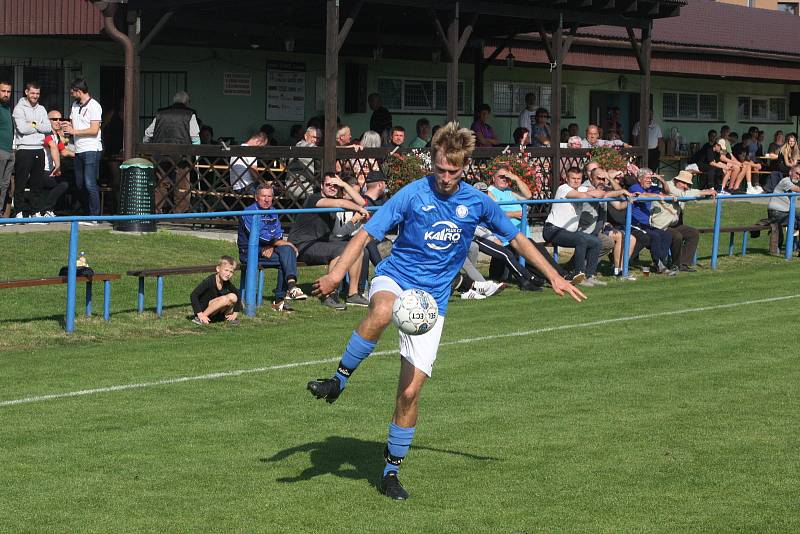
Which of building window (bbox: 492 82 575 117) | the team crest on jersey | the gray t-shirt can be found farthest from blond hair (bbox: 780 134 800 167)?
the team crest on jersey

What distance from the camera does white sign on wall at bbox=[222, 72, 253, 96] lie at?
23984 mm

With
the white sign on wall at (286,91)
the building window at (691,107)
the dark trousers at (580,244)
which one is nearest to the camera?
the dark trousers at (580,244)

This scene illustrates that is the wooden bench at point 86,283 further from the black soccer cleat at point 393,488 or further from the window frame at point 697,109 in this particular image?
the window frame at point 697,109

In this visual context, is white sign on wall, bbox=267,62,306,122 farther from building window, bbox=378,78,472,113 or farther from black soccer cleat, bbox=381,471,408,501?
black soccer cleat, bbox=381,471,408,501

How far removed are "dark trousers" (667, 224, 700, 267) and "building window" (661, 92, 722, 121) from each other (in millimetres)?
15441

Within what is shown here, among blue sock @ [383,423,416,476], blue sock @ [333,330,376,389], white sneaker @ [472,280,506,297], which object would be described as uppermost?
blue sock @ [333,330,376,389]

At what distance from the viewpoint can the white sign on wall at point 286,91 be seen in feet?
81.0

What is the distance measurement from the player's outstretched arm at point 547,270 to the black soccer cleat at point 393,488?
4.37ft

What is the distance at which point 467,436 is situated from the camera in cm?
876

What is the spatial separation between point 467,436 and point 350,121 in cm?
1784

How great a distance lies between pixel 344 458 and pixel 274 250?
6.67 metres

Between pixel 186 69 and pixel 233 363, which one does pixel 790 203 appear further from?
pixel 233 363

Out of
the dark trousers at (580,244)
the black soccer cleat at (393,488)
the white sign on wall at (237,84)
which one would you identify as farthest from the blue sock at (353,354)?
the white sign on wall at (237,84)

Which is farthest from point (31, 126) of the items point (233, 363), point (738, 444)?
point (738, 444)
